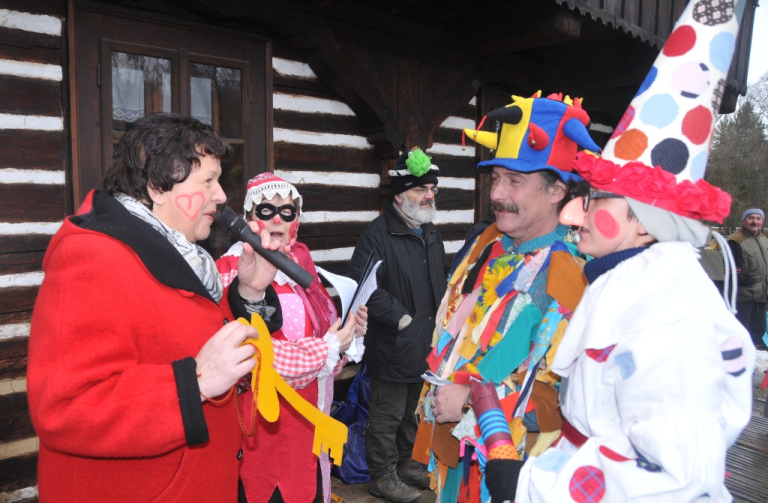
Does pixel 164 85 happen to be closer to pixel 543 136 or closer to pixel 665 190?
pixel 543 136

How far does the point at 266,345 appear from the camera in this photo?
1.64m

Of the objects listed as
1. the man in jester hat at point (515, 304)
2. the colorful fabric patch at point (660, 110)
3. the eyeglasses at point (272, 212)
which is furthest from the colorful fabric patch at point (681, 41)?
the eyeglasses at point (272, 212)

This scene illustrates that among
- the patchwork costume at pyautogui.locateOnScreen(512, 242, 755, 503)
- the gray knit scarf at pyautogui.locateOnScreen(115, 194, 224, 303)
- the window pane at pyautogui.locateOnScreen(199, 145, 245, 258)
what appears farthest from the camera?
the window pane at pyautogui.locateOnScreen(199, 145, 245, 258)

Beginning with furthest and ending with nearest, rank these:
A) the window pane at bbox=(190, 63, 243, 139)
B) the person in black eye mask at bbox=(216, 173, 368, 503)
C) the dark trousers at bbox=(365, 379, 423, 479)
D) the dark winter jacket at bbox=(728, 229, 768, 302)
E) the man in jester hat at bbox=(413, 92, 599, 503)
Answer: the dark winter jacket at bbox=(728, 229, 768, 302) → the dark trousers at bbox=(365, 379, 423, 479) → the window pane at bbox=(190, 63, 243, 139) → the person in black eye mask at bbox=(216, 173, 368, 503) → the man in jester hat at bbox=(413, 92, 599, 503)

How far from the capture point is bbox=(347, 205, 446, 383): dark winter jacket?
3732 mm

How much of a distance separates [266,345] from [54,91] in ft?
7.60

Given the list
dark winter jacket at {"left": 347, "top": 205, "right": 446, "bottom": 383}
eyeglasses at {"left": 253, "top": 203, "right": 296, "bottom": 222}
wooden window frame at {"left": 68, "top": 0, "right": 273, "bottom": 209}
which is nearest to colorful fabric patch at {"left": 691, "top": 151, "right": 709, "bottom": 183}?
eyeglasses at {"left": 253, "top": 203, "right": 296, "bottom": 222}

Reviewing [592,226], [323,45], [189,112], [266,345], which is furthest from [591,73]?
[266,345]

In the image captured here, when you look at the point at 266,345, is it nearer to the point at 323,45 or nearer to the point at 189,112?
the point at 189,112

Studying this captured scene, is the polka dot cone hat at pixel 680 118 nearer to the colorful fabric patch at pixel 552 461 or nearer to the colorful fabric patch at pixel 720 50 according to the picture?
the colorful fabric patch at pixel 720 50

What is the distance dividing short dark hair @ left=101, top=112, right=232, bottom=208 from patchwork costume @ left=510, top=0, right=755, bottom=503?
122 centimetres

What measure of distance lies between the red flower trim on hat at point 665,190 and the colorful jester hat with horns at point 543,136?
0.76 m

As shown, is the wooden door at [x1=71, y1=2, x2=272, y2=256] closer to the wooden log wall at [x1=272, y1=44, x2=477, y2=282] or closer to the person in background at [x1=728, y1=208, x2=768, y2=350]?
the wooden log wall at [x1=272, y1=44, x2=477, y2=282]

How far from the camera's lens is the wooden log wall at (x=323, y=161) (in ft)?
12.8
